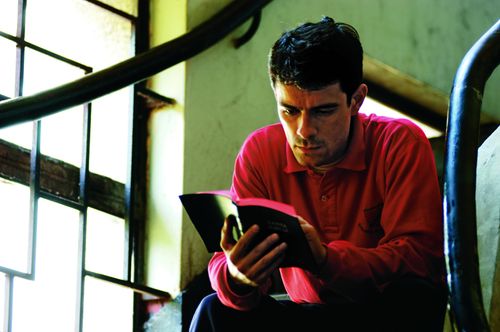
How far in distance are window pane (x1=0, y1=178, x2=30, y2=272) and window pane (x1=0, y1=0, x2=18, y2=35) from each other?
1.64ft

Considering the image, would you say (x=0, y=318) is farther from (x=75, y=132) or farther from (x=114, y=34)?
(x=114, y=34)

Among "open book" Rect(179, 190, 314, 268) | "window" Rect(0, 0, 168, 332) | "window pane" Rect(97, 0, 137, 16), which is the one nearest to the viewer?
"open book" Rect(179, 190, 314, 268)

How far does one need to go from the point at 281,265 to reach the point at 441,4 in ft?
10.2

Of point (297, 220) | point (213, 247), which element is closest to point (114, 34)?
point (213, 247)

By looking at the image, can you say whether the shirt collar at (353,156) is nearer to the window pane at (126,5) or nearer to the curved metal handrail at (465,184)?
the curved metal handrail at (465,184)

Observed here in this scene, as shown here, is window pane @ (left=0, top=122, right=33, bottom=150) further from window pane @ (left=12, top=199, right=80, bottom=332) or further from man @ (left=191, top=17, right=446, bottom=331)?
man @ (left=191, top=17, right=446, bottom=331)

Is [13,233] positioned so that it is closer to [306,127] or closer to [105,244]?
[105,244]

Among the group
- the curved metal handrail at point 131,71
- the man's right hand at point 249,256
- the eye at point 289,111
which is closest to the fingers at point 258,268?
the man's right hand at point 249,256

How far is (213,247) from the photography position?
2.40 m

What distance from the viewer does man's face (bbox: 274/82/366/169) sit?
2.57 meters

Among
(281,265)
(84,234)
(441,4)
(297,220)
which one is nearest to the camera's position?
(297,220)

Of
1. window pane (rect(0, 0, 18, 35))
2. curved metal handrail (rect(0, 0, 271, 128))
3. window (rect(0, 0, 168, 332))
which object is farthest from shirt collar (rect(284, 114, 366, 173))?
window pane (rect(0, 0, 18, 35))

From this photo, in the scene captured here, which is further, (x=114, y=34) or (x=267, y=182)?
(x=114, y=34)

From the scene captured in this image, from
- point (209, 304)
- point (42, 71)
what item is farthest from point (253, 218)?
point (42, 71)
